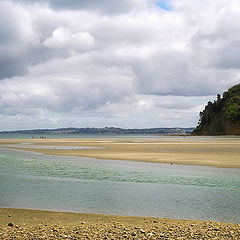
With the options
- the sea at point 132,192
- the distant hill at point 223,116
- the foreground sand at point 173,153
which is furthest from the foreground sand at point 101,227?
the distant hill at point 223,116

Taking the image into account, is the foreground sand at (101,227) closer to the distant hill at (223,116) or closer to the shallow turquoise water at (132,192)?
the shallow turquoise water at (132,192)

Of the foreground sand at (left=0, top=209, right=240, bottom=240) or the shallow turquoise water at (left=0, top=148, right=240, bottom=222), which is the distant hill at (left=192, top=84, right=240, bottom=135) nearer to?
the shallow turquoise water at (left=0, top=148, right=240, bottom=222)

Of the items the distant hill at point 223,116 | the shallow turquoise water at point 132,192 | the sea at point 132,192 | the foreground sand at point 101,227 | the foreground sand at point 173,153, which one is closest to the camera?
the foreground sand at point 101,227

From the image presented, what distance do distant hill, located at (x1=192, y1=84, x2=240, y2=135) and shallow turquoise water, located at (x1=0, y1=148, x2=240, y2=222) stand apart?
146 meters

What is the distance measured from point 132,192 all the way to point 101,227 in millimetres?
7141

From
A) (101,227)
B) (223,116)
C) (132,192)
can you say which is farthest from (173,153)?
(223,116)

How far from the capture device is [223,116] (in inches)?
6757

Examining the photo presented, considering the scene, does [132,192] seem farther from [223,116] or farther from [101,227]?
[223,116]

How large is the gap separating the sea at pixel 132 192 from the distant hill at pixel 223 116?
146m

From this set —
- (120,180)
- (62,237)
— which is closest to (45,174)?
(120,180)

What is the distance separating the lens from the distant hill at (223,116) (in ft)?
533

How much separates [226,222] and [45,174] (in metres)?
15.9

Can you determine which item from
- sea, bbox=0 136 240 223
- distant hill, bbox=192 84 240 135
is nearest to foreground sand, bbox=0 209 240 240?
sea, bbox=0 136 240 223

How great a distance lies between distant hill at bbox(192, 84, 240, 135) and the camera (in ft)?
533
